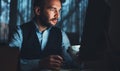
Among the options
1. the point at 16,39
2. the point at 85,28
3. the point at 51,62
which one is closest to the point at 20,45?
the point at 16,39

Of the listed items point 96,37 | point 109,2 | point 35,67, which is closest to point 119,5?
point 109,2

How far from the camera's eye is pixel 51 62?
2.31m

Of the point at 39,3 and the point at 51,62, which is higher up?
the point at 39,3

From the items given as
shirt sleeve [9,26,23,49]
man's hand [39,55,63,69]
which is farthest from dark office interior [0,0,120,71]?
man's hand [39,55,63,69]

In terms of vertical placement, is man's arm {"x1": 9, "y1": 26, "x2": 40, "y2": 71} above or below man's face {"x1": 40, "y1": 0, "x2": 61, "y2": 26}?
below

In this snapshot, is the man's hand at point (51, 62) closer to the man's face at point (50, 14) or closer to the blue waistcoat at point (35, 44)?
the blue waistcoat at point (35, 44)

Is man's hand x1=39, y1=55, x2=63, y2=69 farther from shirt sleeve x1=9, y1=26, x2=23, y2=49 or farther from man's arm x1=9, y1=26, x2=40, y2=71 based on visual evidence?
shirt sleeve x1=9, y1=26, x2=23, y2=49

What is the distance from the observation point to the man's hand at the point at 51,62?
2299mm

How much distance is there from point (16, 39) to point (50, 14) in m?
0.27

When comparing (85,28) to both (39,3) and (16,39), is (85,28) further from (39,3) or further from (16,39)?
(16,39)

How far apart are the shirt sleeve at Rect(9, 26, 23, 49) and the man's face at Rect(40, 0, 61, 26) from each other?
0.17 meters

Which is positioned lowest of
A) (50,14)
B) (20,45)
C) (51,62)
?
(51,62)

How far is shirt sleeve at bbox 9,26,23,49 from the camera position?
7.43ft

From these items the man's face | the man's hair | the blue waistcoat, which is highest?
the man's hair
